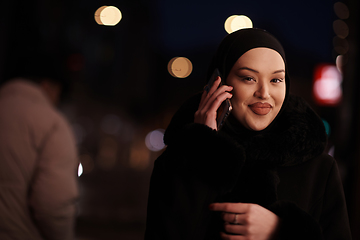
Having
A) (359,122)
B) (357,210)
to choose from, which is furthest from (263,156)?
(359,122)

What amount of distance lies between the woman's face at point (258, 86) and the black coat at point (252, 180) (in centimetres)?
9

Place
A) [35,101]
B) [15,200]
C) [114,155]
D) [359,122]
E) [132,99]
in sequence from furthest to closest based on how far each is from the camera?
[132,99], [114,155], [359,122], [35,101], [15,200]

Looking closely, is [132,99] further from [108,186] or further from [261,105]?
[261,105]

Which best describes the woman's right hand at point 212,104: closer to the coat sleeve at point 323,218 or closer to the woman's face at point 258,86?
the woman's face at point 258,86

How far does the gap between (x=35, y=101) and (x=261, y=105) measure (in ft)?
3.83

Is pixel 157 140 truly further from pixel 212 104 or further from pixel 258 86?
pixel 258 86

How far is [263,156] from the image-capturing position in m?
1.14

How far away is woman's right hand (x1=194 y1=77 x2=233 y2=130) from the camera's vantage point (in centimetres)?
111

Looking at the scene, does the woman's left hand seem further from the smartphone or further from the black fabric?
the black fabric

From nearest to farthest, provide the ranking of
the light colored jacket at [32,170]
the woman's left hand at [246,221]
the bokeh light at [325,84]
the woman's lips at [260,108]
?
1. the woman's left hand at [246,221]
2. the woman's lips at [260,108]
3. the light colored jacket at [32,170]
4. the bokeh light at [325,84]

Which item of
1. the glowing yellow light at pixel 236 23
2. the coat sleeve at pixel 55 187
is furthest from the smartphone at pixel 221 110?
the coat sleeve at pixel 55 187

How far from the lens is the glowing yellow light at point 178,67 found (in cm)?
151

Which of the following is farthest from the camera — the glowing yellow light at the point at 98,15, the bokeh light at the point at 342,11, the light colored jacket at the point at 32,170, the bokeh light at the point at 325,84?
the bokeh light at the point at 325,84

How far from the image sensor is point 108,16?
1594mm
